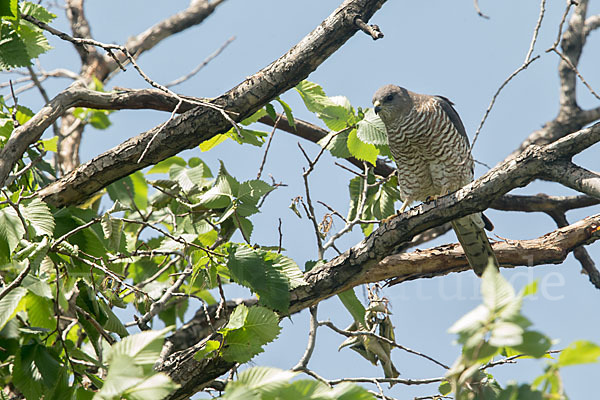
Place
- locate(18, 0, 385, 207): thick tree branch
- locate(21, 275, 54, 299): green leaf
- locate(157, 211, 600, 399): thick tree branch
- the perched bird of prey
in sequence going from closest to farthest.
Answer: locate(21, 275, 54, 299): green leaf → locate(18, 0, 385, 207): thick tree branch → locate(157, 211, 600, 399): thick tree branch → the perched bird of prey

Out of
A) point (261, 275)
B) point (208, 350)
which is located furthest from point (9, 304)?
point (261, 275)

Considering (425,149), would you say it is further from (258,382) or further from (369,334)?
(258,382)

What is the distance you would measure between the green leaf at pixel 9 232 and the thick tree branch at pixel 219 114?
1.75ft

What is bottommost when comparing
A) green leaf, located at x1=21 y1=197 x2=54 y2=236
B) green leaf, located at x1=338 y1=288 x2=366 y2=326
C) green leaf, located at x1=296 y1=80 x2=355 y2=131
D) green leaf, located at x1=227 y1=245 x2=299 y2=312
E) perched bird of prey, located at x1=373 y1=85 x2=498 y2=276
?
green leaf, located at x1=21 y1=197 x2=54 y2=236

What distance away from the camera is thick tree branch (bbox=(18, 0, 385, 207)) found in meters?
3.26

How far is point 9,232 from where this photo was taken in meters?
2.84

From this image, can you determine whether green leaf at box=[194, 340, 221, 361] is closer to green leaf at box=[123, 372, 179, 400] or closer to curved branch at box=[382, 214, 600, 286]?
green leaf at box=[123, 372, 179, 400]

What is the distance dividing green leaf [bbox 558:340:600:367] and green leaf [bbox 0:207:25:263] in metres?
2.29

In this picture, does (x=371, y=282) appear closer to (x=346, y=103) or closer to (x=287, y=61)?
(x=346, y=103)

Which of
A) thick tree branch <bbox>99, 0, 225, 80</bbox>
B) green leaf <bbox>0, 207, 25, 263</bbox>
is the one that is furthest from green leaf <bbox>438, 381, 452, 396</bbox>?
thick tree branch <bbox>99, 0, 225, 80</bbox>

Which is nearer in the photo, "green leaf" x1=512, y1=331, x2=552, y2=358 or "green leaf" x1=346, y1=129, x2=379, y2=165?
"green leaf" x1=512, y1=331, x2=552, y2=358

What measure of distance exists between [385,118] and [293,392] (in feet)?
11.8

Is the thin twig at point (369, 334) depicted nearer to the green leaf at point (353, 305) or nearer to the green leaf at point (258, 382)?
the green leaf at point (353, 305)

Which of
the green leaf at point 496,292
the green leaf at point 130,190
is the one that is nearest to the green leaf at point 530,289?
the green leaf at point 496,292
